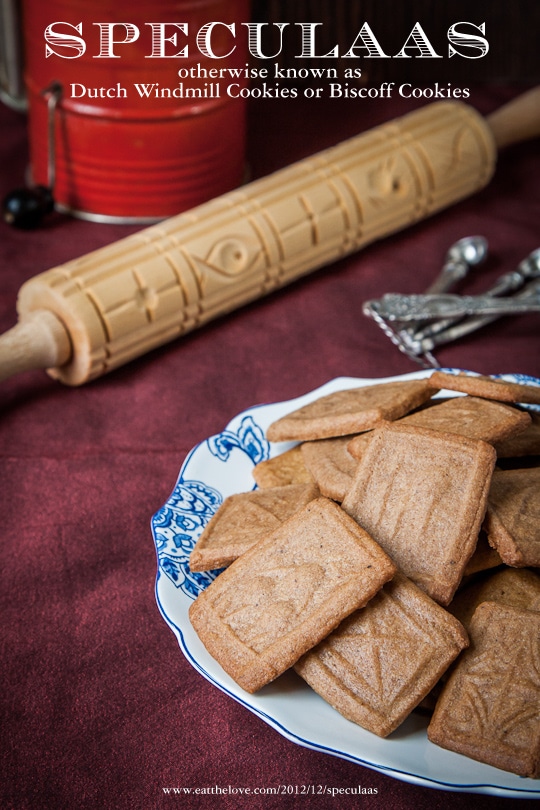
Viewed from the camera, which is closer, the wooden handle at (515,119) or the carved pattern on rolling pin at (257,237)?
the carved pattern on rolling pin at (257,237)

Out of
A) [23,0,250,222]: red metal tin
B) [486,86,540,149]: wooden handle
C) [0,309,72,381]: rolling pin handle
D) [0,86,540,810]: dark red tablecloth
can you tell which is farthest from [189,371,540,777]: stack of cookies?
[486,86,540,149]: wooden handle

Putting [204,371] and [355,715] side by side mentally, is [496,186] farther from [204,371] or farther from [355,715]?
[355,715]

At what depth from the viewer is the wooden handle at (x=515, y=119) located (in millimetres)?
1729

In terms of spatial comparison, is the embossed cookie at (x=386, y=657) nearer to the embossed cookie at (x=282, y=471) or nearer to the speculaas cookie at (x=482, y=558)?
the speculaas cookie at (x=482, y=558)

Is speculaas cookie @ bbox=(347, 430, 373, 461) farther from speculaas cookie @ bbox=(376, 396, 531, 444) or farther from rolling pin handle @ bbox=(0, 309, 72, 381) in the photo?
rolling pin handle @ bbox=(0, 309, 72, 381)

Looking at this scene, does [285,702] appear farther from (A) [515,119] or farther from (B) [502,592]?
(A) [515,119]

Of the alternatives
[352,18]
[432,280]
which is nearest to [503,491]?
[432,280]

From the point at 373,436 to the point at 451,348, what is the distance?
56 centimetres

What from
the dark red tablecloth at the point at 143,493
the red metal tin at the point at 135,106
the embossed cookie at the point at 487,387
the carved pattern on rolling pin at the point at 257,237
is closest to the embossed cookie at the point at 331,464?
the embossed cookie at the point at 487,387

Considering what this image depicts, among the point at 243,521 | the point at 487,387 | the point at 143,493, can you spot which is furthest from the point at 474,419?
the point at 143,493

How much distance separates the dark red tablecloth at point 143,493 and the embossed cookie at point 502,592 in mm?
165

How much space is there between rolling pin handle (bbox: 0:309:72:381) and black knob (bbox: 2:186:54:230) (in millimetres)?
367

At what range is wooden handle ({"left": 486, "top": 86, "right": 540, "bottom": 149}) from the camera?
1.73 meters

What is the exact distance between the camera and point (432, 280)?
1521 millimetres
